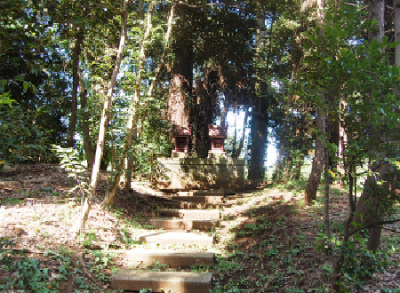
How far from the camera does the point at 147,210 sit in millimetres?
6758

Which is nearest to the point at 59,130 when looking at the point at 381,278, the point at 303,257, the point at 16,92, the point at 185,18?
the point at 16,92

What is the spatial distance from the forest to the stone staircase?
0.18m

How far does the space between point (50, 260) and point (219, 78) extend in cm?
922

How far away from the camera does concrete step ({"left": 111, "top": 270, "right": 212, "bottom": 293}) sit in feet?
11.4

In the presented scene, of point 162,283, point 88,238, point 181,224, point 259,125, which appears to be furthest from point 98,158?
point 259,125

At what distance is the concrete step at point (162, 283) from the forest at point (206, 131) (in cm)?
14

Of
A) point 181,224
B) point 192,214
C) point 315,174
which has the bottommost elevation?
point 181,224

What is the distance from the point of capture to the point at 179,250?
15.3ft

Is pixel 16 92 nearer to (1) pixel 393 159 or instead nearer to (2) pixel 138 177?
→ (2) pixel 138 177

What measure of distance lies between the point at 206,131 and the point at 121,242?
7.67 m

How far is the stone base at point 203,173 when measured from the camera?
9078mm

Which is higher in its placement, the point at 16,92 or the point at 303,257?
the point at 16,92

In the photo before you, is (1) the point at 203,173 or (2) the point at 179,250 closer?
(2) the point at 179,250

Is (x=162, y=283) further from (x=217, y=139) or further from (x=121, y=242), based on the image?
(x=217, y=139)
